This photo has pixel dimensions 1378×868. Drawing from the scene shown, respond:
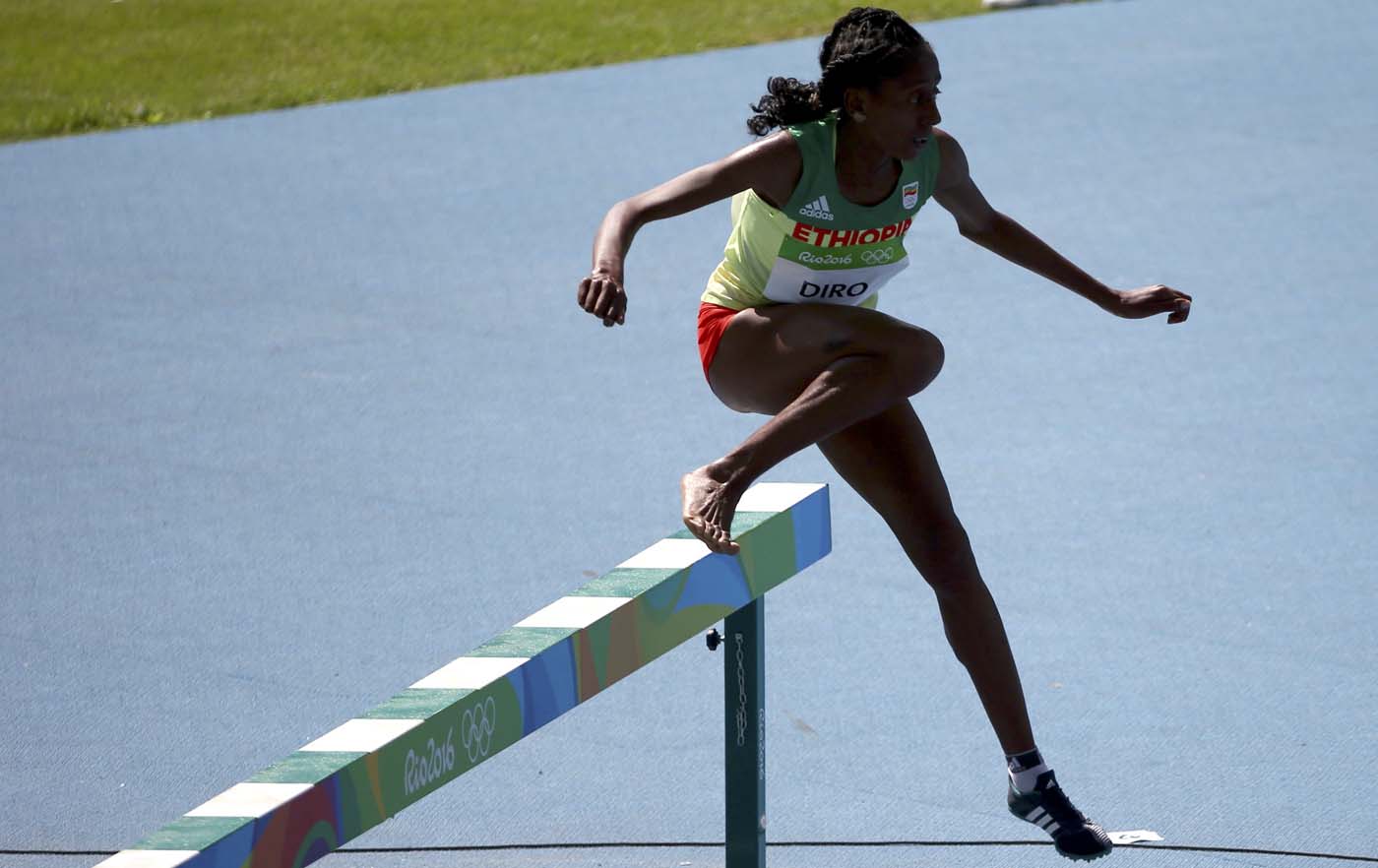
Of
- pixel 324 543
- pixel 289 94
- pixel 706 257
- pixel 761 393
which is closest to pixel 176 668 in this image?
pixel 324 543

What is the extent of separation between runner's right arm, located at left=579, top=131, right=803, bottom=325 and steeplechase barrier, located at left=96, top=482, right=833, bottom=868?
57 cm


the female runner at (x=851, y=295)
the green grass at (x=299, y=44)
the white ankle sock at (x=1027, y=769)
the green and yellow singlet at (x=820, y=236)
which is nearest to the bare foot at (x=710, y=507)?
the female runner at (x=851, y=295)

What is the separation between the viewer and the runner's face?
127 inches

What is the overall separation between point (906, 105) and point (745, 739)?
4.61ft

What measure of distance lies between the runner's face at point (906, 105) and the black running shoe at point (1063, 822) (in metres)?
1.22

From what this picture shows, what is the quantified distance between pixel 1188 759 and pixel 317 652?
2.41 meters

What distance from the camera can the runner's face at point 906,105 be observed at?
324 cm

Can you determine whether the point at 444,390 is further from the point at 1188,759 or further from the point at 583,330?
the point at 1188,759

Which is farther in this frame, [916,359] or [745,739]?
[745,739]

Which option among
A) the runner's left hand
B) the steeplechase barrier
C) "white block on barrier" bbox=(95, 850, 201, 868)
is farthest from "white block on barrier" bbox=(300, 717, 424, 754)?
the runner's left hand

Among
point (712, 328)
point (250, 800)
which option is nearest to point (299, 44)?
point (712, 328)

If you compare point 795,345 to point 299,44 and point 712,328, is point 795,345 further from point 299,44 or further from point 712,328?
point 299,44

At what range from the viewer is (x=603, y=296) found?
2.95m

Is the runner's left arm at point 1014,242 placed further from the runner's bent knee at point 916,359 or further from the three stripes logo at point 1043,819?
the three stripes logo at point 1043,819
